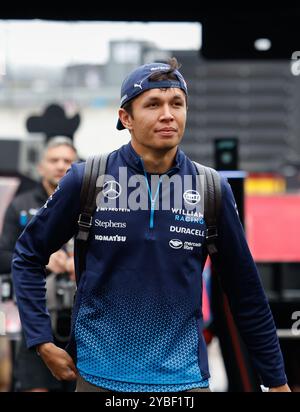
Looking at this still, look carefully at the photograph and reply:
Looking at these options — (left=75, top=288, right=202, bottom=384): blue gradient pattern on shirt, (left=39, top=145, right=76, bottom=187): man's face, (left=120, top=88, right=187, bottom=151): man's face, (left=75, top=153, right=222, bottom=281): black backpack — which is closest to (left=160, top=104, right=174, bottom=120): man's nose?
(left=120, top=88, right=187, bottom=151): man's face

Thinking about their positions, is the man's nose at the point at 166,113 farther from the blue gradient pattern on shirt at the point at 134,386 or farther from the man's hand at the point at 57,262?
the man's hand at the point at 57,262

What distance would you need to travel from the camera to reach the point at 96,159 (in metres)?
3.05

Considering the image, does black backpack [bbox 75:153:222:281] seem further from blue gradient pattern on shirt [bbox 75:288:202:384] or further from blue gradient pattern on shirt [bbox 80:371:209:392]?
blue gradient pattern on shirt [bbox 80:371:209:392]

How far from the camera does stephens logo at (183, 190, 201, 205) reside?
300 centimetres

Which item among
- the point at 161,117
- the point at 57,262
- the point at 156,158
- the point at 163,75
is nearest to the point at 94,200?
the point at 156,158

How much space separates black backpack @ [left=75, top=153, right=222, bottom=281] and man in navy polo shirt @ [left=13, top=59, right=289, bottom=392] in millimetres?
22

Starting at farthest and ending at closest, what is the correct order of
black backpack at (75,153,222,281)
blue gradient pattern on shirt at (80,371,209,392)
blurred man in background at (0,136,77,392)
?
blurred man in background at (0,136,77,392), black backpack at (75,153,222,281), blue gradient pattern on shirt at (80,371,209,392)

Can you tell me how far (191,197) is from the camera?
3018mm

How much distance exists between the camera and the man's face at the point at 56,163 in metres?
5.02

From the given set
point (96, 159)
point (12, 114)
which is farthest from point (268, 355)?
point (12, 114)

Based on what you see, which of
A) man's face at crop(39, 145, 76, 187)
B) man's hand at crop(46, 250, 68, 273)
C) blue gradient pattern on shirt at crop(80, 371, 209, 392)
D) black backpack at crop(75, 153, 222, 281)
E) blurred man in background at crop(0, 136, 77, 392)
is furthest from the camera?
man's face at crop(39, 145, 76, 187)

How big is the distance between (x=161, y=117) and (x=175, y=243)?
417 mm

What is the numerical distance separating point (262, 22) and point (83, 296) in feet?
10.4

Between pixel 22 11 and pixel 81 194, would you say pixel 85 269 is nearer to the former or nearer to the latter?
pixel 81 194
